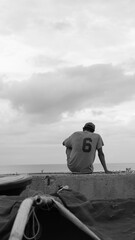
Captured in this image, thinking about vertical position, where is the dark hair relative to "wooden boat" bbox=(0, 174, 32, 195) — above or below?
above

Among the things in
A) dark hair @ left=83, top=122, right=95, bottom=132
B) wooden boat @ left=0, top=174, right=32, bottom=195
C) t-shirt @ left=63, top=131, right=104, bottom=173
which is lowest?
wooden boat @ left=0, top=174, right=32, bottom=195

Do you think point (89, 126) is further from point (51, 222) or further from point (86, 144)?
point (51, 222)

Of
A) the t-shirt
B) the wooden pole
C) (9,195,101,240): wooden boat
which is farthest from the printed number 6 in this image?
the wooden pole

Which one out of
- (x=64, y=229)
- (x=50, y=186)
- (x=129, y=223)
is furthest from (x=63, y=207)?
(x=50, y=186)

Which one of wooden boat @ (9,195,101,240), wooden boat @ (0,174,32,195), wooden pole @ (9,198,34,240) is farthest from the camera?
wooden boat @ (0,174,32,195)

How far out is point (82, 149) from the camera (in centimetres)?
1046

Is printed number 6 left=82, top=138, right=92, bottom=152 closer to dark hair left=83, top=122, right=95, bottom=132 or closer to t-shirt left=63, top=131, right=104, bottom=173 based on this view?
t-shirt left=63, top=131, right=104, bottom=173

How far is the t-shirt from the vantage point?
1037 cm

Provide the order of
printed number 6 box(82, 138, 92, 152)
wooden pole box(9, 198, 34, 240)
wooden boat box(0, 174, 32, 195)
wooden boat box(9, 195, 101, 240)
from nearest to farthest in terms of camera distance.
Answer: wooden pole box(9, 198, 34, 240) < wooden boat box(9, 195, 101, 240) < wooden boat box(0, 174, 32, 195) < printed number 6 box(82, 138, 92, 152)

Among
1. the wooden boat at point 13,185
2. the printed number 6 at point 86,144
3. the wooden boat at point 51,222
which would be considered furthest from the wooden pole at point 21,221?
the printed number 6 at point 86,144

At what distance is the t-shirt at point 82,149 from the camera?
10367 millimetres

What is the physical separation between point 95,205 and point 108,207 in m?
0.16

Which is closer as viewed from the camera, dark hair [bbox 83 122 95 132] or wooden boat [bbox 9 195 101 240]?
wooden boat [bbox 9 195 101 240]

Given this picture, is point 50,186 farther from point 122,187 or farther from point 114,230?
point 114,230
